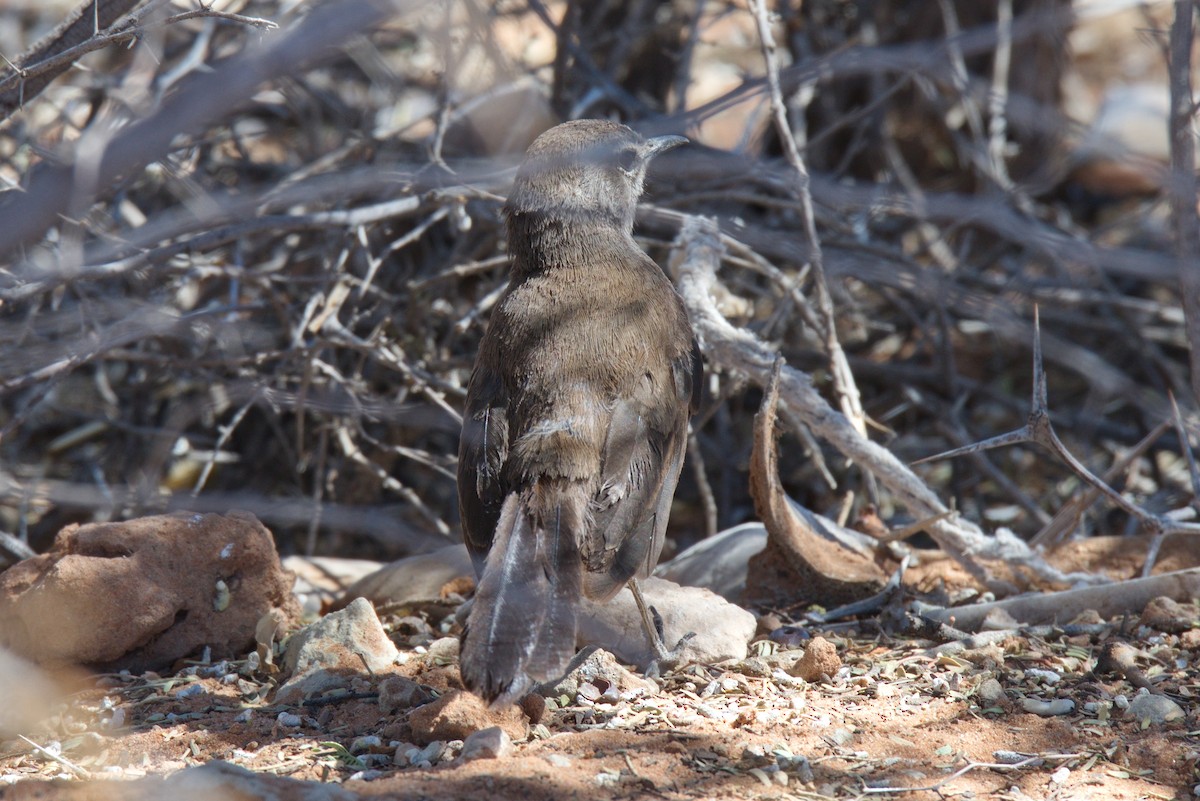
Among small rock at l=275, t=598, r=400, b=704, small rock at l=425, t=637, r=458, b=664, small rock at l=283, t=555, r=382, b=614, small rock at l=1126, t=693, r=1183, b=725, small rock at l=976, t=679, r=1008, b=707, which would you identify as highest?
small rock at l=275, t=598, r=400, b=704

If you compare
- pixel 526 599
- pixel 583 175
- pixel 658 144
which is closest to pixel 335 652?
pixel 526 599

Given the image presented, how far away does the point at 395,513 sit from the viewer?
6.53 metres

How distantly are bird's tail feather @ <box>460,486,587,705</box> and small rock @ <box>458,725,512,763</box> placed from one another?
138 millimetres

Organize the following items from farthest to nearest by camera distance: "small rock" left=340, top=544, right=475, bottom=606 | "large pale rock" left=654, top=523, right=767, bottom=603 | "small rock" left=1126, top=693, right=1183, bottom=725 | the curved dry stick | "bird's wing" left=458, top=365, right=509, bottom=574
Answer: "large pale rock" left=654, top=523, right=767, bottom=603 < "small rock" left=340, top=544, right=475, bottom=606 < the curved dry stick < "bird's wing" left=458, top=365, right=509, bottom=574 < "small rock" left=1126, top=693, right=1183, bottom=725

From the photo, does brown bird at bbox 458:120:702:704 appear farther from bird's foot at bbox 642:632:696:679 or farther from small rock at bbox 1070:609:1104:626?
small rock at bbox 1070:609:1104:626

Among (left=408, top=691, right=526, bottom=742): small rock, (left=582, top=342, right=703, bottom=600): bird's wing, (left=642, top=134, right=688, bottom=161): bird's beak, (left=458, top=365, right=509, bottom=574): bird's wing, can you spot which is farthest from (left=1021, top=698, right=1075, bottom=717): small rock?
(left=642, top=134, right=688, bottom=161): bird's beak

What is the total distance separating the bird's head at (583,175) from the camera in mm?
4922

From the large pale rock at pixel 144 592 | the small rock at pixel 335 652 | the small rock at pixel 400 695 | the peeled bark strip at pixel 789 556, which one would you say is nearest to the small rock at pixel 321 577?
the large pale rock at pixel 144 592

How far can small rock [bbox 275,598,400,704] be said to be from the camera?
414 cm

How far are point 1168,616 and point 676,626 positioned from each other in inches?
72.6

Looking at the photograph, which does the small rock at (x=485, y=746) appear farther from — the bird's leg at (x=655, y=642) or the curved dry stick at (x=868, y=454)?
the curved dry stick at (x=868, y=454)

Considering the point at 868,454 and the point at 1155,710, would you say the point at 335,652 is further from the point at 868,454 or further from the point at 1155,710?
the point at 1155,710

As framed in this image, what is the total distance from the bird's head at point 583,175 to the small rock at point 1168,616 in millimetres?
2600

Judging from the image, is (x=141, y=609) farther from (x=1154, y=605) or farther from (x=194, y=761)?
(x=1154, y=605)
